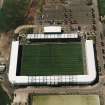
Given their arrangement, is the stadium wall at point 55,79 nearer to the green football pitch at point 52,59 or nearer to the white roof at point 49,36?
the green football pitch at point 52,59

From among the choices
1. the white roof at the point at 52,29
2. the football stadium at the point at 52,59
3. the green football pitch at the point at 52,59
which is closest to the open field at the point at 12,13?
A: the football stadium at the point at 52,59

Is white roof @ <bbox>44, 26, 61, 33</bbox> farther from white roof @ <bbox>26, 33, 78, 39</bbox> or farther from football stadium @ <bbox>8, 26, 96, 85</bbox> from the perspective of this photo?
white roof @ <bbox>26, 33, 78, 39</bbox>

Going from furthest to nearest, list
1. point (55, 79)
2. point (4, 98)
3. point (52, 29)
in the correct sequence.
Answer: point (52, 29), point (55, 79), point (4, 98)

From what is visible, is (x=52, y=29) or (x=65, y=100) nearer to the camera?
(x=65, y=100)

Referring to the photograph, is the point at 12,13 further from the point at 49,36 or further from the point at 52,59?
the point at 52,59

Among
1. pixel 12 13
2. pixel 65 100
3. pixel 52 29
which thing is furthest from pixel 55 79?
pixel 12 13

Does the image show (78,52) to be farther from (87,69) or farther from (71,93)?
(71,93)

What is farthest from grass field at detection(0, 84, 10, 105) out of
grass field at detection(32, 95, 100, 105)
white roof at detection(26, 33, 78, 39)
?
white roof at detection(26, 33, 78, 39)
